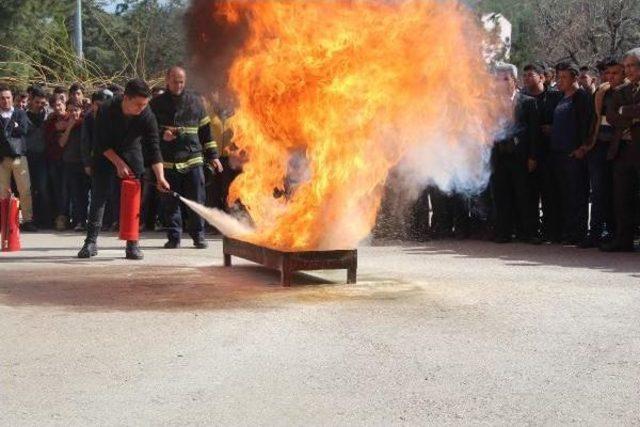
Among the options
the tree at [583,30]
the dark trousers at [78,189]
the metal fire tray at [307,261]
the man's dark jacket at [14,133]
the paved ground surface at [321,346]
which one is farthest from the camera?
the tree at [583,30]

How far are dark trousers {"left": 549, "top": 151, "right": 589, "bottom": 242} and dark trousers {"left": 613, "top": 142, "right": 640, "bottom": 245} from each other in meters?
0.68

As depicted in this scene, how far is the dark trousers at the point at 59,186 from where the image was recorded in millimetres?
15648

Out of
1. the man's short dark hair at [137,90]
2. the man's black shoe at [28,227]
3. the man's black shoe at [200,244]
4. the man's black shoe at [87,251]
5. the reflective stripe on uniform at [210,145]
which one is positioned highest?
the man's short dark hair at [137,90]

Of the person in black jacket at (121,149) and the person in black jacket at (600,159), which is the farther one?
the person in black jacket at (600,159)

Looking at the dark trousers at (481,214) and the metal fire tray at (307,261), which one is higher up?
the dark trousers at (481,214)

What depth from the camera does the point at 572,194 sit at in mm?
12617

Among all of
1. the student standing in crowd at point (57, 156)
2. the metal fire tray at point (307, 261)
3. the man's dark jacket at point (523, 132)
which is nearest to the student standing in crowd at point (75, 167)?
the student standing in crowd at point (57, 156)

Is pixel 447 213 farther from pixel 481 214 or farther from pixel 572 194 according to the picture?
pixel 572 194

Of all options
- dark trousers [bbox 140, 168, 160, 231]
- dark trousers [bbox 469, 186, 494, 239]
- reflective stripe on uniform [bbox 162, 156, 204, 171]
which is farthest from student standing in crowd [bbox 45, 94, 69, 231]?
dark trousers [bbox 469, 186, 494, 239]

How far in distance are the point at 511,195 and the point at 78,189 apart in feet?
21.8

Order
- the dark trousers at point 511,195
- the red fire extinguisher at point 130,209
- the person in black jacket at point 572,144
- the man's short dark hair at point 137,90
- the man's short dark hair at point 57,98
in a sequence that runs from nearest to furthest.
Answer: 1. the man's short dark hair at point 137,90
2. the red fire extinguisher at point 130,209
3. the person in black jacket at point 572,144
4. the dark trousers at point 511,195
5. the man's short dark hair at point 57,98

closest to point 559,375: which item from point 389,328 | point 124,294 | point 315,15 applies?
point 389,328

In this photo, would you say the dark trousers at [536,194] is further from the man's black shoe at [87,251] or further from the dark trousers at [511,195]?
the man's black shoe at [87,251]

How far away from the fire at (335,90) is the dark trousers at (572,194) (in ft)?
10.1
